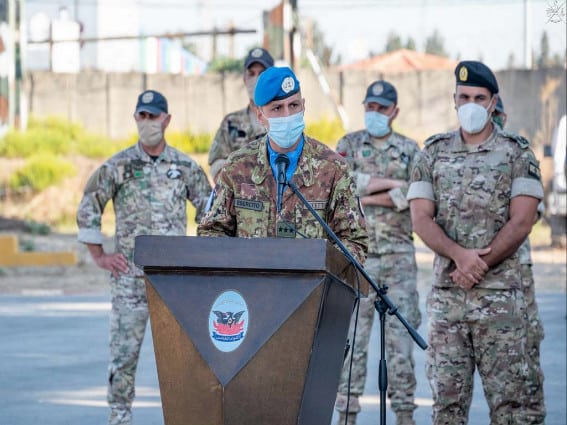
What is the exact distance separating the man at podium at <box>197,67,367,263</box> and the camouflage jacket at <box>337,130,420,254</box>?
294 cm

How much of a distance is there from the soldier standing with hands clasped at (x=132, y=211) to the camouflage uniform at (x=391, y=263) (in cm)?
110

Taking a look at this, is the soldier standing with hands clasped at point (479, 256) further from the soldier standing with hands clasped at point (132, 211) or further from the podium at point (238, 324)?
the soldier standing with hands clasped at point (132, 211)

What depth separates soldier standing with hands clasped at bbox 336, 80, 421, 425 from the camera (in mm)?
8055

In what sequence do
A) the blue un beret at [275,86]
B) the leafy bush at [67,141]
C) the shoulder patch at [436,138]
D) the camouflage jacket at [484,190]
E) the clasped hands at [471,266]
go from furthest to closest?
the leafy bush at [67,141] → the shoulder patch at [436,138] → the camouflage jacket at [484,190] → the clasped hands at [471,266] → the blue un beret at [275,86]

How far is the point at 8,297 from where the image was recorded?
675 inches

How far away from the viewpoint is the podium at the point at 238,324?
14.0ft

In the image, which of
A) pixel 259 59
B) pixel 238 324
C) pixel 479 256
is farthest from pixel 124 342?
pixel 238 324

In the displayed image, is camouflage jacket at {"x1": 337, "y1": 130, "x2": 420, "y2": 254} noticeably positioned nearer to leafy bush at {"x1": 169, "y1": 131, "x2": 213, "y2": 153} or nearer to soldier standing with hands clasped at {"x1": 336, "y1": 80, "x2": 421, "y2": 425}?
soldier standing with hands clasped at {"x1": 336, "y1": 80, "x2": 421, "y2": 425}

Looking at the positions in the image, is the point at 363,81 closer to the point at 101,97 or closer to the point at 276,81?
the point at 101,97

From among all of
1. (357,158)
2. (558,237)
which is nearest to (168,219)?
(357,158)

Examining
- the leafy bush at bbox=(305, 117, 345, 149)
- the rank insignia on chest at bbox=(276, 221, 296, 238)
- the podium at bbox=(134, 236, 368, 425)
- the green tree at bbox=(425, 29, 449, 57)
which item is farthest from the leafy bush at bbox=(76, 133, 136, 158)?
the podium at bbox=(134, 236, 368, 425)

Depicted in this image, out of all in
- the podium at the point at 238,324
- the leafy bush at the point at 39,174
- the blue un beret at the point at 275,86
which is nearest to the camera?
the podium at the point at 238,324

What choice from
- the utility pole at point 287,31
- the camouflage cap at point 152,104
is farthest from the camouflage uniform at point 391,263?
the utility pole at point 287,31

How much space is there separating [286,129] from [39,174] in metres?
25.9
